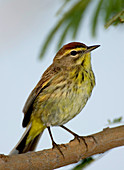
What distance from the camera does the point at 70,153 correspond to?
284 cm

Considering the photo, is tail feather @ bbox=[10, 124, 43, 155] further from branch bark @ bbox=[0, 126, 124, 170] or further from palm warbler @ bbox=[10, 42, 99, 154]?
branch bark @ bbox=[0, 126, 124, 170]

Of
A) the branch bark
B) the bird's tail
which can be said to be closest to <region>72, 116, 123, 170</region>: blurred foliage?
the branch bark

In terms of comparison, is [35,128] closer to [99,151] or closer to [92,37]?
[99,151]

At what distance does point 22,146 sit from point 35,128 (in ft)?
1.02

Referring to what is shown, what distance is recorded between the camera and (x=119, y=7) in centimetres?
267

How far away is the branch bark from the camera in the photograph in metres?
2.52

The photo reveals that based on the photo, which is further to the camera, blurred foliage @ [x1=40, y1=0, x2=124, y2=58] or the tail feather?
the tail feather

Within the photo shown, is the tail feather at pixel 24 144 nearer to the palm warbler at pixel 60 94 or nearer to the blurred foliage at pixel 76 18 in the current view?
the palm warbler at pixel 60 94

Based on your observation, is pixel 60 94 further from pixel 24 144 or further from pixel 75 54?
pixel 24 144

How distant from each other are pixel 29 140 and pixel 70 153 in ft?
3.45

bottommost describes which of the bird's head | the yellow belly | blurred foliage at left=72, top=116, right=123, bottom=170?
blurred foliage at left=72, top=116, right=123, bottom=170

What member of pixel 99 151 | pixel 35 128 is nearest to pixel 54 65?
pixel 35 128

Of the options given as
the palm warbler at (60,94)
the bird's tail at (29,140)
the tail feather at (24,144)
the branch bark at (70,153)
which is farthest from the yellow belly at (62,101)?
the branch bark at (70,153)

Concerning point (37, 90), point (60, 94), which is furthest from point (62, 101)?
point (37, 90)
